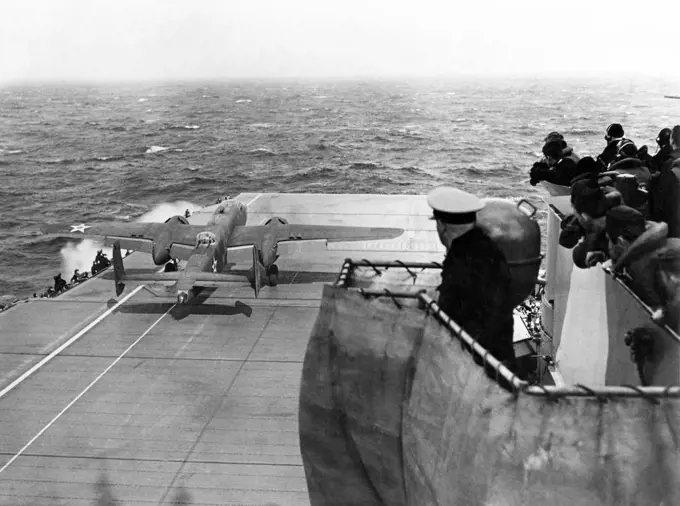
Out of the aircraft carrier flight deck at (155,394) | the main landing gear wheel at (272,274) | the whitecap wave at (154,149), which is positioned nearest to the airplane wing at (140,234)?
the aircraft carrier flight deck at (155,394)

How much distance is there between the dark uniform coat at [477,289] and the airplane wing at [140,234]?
93.4 feet

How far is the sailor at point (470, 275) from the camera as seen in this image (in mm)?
5254

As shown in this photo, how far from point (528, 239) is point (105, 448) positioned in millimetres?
14863

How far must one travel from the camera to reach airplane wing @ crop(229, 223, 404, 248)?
112 ft

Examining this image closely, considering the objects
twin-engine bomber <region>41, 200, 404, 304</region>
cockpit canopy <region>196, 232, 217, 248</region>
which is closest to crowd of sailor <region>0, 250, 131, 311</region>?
twin-engine bomber <region>41, 200, 404, 304</region>

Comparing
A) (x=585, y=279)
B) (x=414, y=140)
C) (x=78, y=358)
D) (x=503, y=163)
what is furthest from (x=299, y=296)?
(x=414, y=140)

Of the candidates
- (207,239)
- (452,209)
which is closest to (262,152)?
(207,239)

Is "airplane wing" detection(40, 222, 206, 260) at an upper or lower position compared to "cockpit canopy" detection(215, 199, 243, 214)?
lower

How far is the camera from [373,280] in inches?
243

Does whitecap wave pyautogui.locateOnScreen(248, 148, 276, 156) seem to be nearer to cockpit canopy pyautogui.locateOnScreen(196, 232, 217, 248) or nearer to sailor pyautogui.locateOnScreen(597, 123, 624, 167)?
cockpit canopy pyautogui.locateOnScreen(196, 232, 217, 248)

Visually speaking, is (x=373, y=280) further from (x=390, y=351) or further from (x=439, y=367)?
(x=439, y=367)

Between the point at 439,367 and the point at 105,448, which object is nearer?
the point at 439,367

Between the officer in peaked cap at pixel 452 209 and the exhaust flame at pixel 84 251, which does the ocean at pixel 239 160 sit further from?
the officer in peaked cap at pixel 452 209

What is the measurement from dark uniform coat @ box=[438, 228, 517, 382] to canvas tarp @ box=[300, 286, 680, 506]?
34cm
